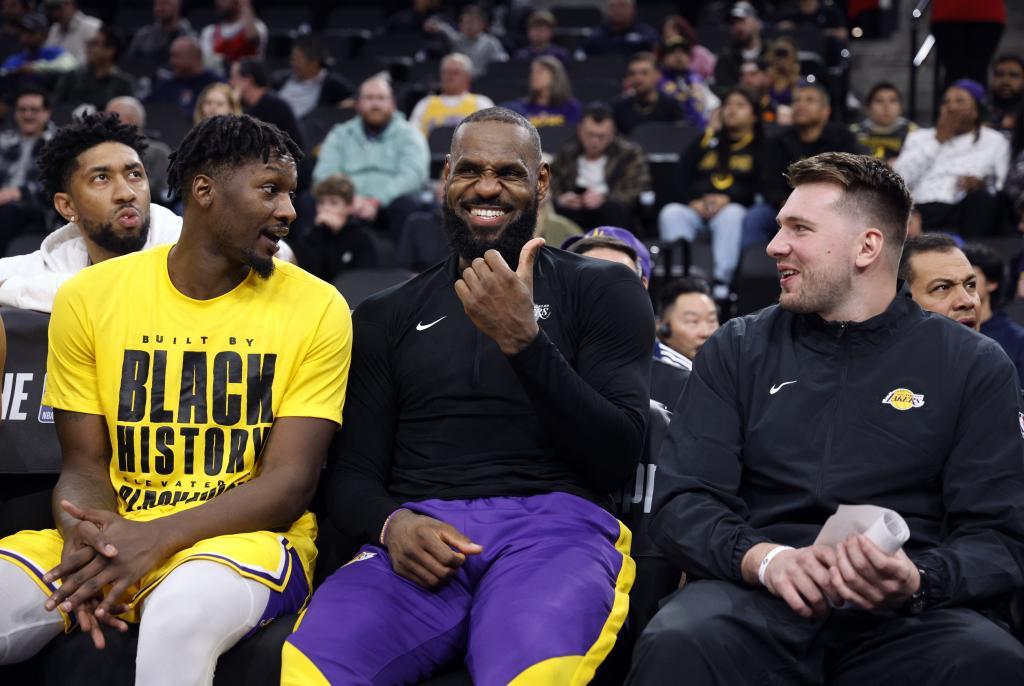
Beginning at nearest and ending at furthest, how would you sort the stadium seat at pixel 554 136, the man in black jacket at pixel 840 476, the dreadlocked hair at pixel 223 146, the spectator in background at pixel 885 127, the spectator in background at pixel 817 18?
the man in black jacket at pixel 840 476 < the dreadlocked hair at pixel 223 146 < the spectator in background at pixel 885 127 < the stadium seat at pixel 554 136 < the spectator in background at pixel 817 18

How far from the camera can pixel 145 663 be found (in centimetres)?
271

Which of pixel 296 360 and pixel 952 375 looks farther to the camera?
pixel 296 360

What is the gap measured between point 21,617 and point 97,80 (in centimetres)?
850

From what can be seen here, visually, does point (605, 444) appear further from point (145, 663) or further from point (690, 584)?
point (145, 663)

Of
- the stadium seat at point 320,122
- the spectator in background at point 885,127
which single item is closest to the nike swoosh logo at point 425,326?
the spectator in background at point 885,127

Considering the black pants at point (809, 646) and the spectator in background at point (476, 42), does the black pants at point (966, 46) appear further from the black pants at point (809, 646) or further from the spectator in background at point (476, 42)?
the black pants at point (809, 646)

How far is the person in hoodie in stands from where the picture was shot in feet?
12.8

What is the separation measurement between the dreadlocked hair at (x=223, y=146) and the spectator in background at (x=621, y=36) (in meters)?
8.28

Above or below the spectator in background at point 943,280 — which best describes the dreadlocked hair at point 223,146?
above

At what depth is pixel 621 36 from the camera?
11.3 meters

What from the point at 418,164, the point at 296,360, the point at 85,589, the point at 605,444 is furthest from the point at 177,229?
the point at 418,164

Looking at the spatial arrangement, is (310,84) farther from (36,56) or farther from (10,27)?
(10,27)

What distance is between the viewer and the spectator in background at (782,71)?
30.4 ft

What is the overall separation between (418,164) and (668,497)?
575 centimetres
